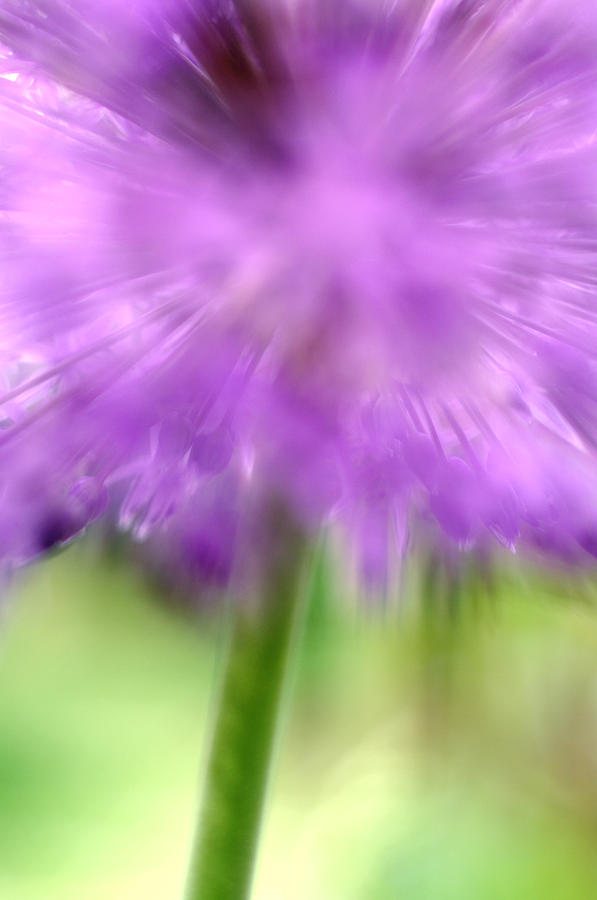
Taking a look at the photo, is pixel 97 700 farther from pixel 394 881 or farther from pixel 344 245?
pixel 344 245

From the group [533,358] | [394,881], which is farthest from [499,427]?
[394,881]

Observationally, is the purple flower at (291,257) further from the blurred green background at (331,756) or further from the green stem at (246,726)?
the blurred green background at (331,756)

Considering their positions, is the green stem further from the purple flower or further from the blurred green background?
the blurred green background

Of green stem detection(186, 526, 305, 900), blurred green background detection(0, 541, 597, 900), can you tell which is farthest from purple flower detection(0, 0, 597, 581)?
blurred green background detection(0, 541, 597, 900)

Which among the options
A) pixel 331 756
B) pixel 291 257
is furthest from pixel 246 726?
pixel 331 756

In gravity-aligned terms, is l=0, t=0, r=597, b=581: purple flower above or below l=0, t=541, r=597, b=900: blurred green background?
above

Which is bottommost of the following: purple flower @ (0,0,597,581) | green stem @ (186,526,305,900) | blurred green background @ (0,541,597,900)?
blurred green background @ (0,541,597,900)
